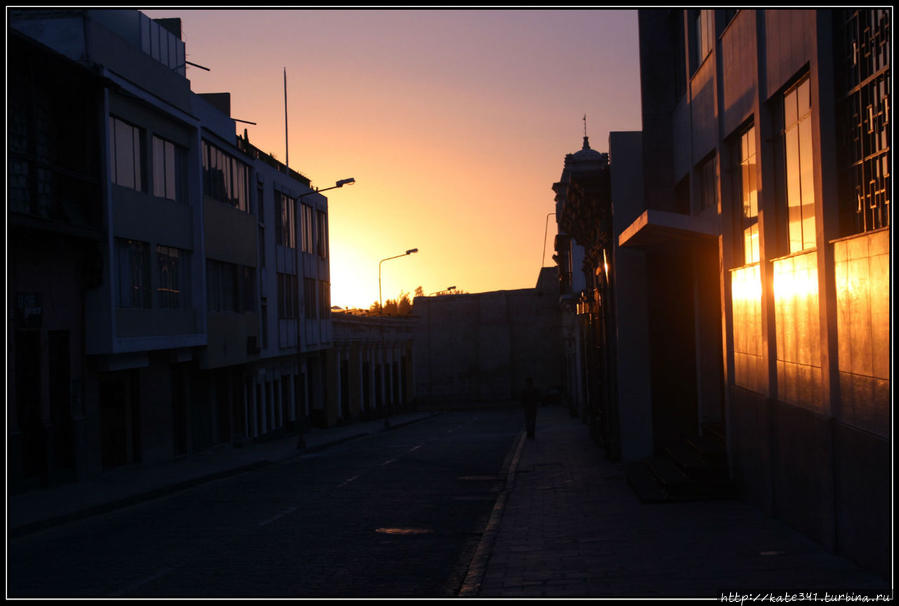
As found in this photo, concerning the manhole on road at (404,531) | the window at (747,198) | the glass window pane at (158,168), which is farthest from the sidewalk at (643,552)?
the glass window pane at (158,168)

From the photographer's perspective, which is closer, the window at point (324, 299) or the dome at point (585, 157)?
the window at point (324, 299)

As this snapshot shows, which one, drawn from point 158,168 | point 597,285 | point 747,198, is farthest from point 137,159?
point 747,198

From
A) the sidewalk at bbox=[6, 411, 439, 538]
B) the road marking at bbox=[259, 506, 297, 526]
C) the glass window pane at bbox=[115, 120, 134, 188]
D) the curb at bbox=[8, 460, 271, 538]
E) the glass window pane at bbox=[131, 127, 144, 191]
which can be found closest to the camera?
the road marking at bbox=[259, 506, 297, 526]

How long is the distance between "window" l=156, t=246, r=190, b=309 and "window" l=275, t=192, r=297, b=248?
40.7ft

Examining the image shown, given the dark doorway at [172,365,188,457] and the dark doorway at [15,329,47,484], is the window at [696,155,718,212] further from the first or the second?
the dark doorway at [172,365,188,457]

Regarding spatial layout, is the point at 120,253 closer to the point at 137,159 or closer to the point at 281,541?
the point at 137,159

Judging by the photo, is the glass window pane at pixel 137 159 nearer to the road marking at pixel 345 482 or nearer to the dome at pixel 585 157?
the road marking at pixel 345 482

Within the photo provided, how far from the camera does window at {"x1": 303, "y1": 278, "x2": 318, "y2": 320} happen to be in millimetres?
44750

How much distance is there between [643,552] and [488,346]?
69842 millimetres

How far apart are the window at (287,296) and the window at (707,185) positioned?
83.8 feet

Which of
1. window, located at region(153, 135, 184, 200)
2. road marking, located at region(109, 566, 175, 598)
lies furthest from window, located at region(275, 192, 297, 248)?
road marking, located at region(109, 566, 175, 598)

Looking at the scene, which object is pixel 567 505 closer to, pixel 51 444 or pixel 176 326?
pixel 51 444

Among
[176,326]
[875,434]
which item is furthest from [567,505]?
[176,326]

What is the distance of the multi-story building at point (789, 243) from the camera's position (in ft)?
29.2
